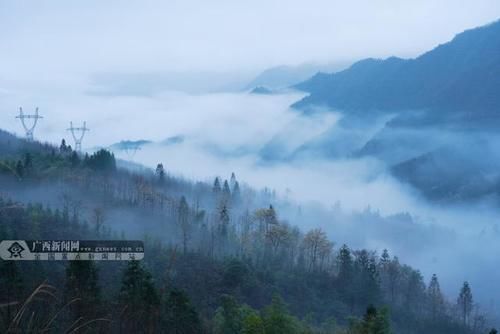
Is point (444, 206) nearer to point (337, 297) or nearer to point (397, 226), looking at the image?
point (397, 226)

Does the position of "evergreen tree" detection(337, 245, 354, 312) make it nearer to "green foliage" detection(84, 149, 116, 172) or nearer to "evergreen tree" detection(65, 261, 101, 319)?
"evergreen tree" detection(65, 261, 101, 319)

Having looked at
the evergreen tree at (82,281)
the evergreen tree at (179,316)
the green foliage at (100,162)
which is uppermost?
the green foliage at (100,162)

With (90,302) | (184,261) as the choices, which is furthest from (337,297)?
(90,302)

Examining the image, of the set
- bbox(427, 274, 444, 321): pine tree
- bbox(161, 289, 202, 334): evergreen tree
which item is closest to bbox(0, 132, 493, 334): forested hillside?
bbox(161, 289, 202, 334): evergreen tree

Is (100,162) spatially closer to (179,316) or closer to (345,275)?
(345,275)

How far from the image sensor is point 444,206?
7106 inches

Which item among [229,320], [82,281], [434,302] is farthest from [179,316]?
[434,302]

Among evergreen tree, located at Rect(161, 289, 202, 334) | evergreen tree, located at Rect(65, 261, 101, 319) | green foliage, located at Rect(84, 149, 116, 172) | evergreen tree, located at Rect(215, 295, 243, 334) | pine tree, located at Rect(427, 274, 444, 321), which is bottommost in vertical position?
pine tree, located at Rect(427, 274, 444, 321)

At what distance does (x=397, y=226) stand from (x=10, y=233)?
9821 centimetres

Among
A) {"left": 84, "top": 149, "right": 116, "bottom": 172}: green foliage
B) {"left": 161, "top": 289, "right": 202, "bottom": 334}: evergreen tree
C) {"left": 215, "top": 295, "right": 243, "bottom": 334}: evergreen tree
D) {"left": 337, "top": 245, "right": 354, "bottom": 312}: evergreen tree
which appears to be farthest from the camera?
{"left": 84, "top": 149, "right": 116, "bottom": 172}: green foliage

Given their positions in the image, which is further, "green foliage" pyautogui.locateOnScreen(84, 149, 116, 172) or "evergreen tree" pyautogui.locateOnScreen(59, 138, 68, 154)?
"evergreen tree" pyautogui.locateOnScreen(59, 138, 68, 154)

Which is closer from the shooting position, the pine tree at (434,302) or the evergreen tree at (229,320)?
the evergreen tree at (229,320)

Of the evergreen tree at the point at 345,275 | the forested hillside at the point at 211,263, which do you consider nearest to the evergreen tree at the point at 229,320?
the forested hillside at the point at 211,263

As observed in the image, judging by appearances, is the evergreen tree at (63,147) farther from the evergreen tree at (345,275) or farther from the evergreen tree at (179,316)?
the evergreen tree at (179,316)
